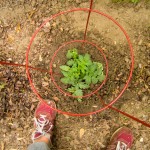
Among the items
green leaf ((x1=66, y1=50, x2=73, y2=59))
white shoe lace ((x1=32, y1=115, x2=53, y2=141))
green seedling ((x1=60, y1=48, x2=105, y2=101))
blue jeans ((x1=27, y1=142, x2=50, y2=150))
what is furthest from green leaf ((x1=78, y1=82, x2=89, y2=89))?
blue jeans ((x1=27, y1=142, x2=50, y2=150))

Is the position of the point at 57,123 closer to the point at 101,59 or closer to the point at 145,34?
the point at 101,59

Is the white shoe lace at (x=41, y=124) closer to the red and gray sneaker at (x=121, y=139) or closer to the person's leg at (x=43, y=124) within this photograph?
Answer: the person's leg at (x=43, y=124)

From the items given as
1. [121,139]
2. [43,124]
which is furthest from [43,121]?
[121,139]

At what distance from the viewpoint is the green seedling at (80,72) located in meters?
1.70

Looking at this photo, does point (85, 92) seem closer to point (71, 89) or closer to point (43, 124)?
point (71, 89)

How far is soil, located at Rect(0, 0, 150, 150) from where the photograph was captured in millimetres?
1789

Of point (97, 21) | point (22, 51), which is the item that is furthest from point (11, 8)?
point (97, 21)

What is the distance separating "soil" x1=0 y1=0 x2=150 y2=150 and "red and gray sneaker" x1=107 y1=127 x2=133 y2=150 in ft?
0.13

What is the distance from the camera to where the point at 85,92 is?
70.4 inches

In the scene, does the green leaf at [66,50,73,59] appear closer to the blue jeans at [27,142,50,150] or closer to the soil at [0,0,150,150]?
the soil at [0,0,150,150]

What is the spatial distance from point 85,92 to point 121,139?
1.45 feet

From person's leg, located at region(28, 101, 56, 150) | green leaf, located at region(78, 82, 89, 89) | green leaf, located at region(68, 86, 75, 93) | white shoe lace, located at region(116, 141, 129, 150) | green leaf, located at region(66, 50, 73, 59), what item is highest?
green leaf, located at region(66, 50, 73, 59)

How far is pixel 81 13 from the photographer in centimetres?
186

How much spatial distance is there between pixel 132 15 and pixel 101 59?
1.43 ft
